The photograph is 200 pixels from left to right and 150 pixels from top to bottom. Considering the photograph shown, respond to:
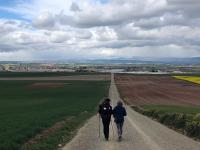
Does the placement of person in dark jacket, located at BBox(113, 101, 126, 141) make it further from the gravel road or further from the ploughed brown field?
the ploughed brown field

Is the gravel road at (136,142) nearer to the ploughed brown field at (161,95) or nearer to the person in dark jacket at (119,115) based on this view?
the person in dark jacket at (119,115)

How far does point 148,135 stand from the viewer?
2698cm

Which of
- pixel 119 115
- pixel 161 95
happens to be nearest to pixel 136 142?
pixel 119 115

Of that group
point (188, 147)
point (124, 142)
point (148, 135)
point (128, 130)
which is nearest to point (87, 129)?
point (128, 130)

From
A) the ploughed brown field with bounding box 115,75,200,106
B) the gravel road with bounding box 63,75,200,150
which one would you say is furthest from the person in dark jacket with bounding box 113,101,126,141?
the ploughed brown field with bounding box 115,75,200,106

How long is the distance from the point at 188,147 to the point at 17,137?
8.51 m

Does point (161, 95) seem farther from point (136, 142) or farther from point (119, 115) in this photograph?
point (136, 142)

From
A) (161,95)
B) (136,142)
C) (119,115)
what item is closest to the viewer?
(136,142)

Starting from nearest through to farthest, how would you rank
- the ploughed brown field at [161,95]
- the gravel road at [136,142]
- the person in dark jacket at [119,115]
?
the gravel road at [136,142] < the person in dark jacket at [119,115] < the ploughed brown field at [161,95]

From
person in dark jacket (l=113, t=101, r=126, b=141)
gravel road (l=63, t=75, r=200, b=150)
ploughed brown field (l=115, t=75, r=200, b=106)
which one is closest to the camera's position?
gravel road (l=63, t=75, r=200, b=150)

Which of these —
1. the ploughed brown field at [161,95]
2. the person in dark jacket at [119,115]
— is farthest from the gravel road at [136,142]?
the ploughed brown field at [161,95]

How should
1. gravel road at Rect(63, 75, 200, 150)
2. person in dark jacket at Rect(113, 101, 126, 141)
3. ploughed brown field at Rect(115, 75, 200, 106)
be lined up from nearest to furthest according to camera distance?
gravel road at Rect(63, 75, 200, 150)
person in dark jacket at Rect(113, 101, 126, 141)
ploughed brown field at Rect(115, 75, 200, 106)

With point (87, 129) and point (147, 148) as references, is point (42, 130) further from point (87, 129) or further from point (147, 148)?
point (147, 148)

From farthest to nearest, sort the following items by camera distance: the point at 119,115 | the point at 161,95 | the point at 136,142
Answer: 1. the point at 161,95
2. the point at 119,115
3. the point at 136,142
